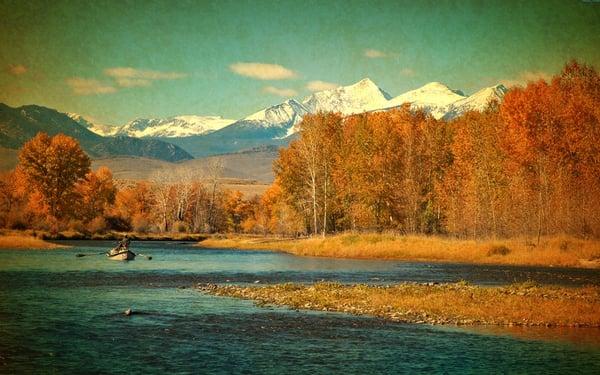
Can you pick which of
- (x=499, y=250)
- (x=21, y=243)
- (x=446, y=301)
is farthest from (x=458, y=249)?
(x=21, y=243)

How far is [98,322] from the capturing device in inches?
1225

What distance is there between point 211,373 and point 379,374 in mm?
5743

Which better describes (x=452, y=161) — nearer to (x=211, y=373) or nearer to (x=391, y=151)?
(x=391, y=151)

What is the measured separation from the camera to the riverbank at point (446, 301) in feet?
105

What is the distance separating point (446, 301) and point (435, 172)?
175 ft

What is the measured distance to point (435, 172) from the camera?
8769 cm

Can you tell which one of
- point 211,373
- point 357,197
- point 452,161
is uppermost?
point 452,161

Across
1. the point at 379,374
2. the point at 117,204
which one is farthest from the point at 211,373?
the point at 117,204

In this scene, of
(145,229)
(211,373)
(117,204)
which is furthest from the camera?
(117,204)

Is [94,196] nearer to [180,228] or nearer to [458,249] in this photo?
[180,228]

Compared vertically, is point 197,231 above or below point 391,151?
below

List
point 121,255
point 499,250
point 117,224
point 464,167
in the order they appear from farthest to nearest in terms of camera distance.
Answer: point 117,224, point 464,167, point 121,255, point 499,250

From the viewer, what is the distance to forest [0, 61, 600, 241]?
235ft

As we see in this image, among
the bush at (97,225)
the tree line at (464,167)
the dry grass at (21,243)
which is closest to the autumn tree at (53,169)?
A: the bush at (97,225)
